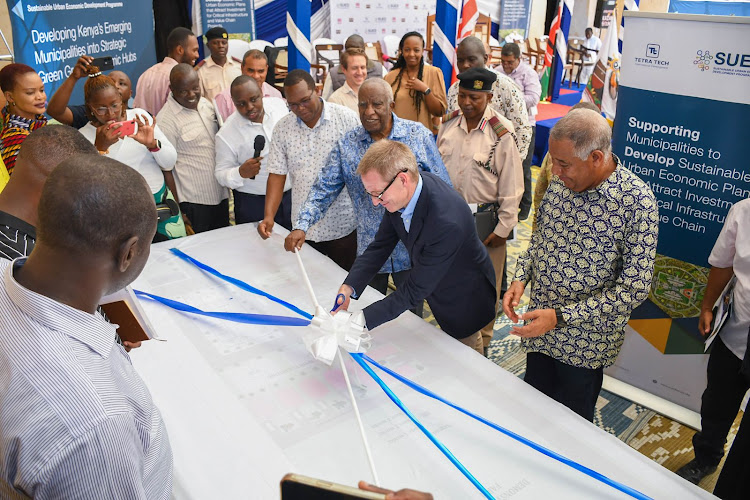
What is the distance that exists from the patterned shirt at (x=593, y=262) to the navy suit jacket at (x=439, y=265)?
0.23m


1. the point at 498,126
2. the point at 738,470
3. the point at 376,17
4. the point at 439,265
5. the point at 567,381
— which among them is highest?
the point at 376,17

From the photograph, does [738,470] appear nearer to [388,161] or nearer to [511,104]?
[388,161]

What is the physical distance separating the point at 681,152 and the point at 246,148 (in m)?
2.26

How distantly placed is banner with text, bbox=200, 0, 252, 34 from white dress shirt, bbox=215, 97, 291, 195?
13.1ft

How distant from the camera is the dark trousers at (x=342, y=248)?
10.5 feet

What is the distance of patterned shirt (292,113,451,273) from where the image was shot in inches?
106

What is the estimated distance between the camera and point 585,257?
197 centimetres

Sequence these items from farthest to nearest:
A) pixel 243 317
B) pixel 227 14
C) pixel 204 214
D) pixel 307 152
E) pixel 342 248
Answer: pixel 227 14 < pixel 204 214 < pixel 342 248 < pixel 307 152 < pixel 243 317

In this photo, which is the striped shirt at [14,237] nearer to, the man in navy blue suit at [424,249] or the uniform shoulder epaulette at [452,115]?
the man in navy blue suit at [424,249]

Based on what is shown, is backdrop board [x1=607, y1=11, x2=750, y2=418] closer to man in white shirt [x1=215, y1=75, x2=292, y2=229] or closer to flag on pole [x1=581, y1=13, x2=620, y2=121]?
man in white shirt [x1=215, y1=75, x2=292, y2=229]

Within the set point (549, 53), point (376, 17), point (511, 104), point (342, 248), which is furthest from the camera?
point (549, 53)

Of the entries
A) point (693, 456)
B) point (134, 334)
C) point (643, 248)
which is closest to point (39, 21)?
point (134, 334)

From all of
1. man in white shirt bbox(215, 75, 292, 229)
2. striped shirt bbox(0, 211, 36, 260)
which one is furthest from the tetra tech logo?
striped shirt bbox(0, 211, 36, 260)

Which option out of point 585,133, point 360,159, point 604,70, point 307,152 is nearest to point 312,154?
point 307,152
